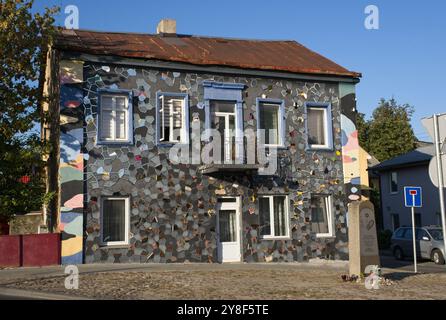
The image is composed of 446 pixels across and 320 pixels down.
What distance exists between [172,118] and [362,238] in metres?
8.31

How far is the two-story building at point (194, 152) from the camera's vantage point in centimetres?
1727

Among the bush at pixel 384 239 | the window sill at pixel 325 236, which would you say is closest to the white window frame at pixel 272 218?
the window sill at pixel 325 236

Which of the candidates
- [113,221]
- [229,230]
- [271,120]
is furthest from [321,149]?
[113,221]

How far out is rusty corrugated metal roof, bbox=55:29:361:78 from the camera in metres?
18.4

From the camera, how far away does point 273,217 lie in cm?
1959

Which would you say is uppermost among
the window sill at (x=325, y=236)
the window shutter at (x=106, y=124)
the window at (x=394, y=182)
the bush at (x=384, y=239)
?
the window shutter at (x=106, y=124)

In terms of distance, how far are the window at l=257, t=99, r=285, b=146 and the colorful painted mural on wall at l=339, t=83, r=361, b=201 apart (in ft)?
8.53

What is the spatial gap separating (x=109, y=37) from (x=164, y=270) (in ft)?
31.9

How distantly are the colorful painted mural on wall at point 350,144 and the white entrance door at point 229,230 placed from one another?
456 cm

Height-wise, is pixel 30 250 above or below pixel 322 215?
below

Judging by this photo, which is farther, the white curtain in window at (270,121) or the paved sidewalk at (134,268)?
the white curtain in window at (270,121)

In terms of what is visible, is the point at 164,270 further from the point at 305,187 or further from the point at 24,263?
the point at 305,187

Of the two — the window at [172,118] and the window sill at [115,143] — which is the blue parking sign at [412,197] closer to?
the window at [172,118]

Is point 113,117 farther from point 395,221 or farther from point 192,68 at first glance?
point 395,221
